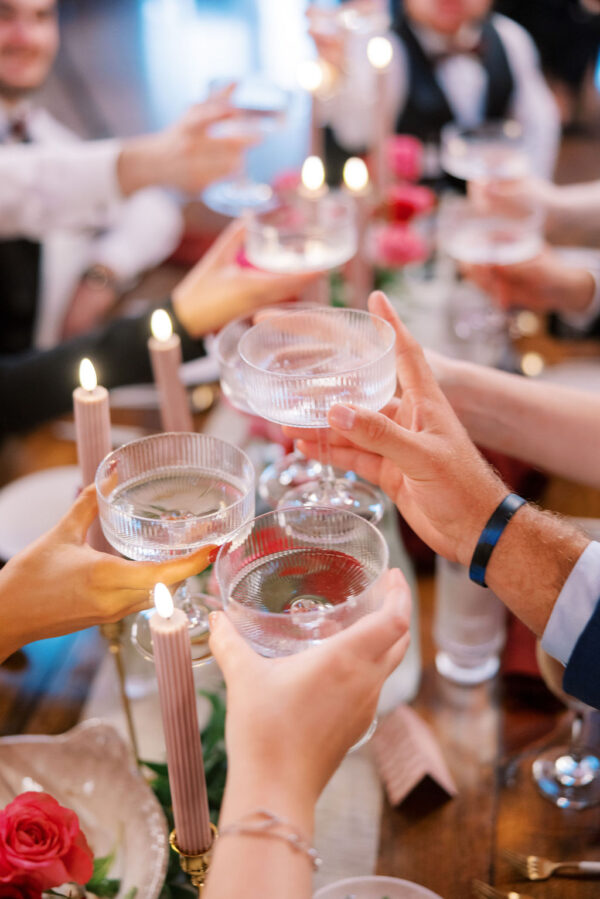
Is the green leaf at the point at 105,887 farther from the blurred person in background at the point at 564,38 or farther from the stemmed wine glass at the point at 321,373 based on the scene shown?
the blurred person in background at the point at 564,38

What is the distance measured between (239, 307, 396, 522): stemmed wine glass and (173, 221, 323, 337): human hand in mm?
387

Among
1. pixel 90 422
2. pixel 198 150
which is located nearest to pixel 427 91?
pixel 198 150

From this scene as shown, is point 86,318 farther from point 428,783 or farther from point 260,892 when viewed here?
point 260,892

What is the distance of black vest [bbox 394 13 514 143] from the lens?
2928 mm

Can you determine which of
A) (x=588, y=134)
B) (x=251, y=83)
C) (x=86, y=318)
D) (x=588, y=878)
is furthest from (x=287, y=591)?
(x=588, y=134)

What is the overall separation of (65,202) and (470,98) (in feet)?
5.43

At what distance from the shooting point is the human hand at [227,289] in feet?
4.51

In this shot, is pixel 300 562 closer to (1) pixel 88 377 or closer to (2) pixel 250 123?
(1) pixel 88 377

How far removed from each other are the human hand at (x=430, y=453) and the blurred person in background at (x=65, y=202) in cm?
104

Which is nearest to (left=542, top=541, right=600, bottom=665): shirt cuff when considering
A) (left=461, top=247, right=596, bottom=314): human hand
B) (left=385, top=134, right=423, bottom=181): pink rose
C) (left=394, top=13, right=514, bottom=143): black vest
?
(left=461, top=247, right=596, bottom=314): human hand

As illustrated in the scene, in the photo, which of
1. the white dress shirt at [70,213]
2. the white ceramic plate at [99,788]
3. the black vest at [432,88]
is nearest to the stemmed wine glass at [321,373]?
the white ceramic plate at [99,788]

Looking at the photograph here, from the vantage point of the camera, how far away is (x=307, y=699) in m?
0.63

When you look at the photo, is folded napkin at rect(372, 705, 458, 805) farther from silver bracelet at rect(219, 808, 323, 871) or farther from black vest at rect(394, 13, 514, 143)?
black vest at rect(394, 13, 514, 143)

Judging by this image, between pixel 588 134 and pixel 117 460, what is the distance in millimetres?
4522
